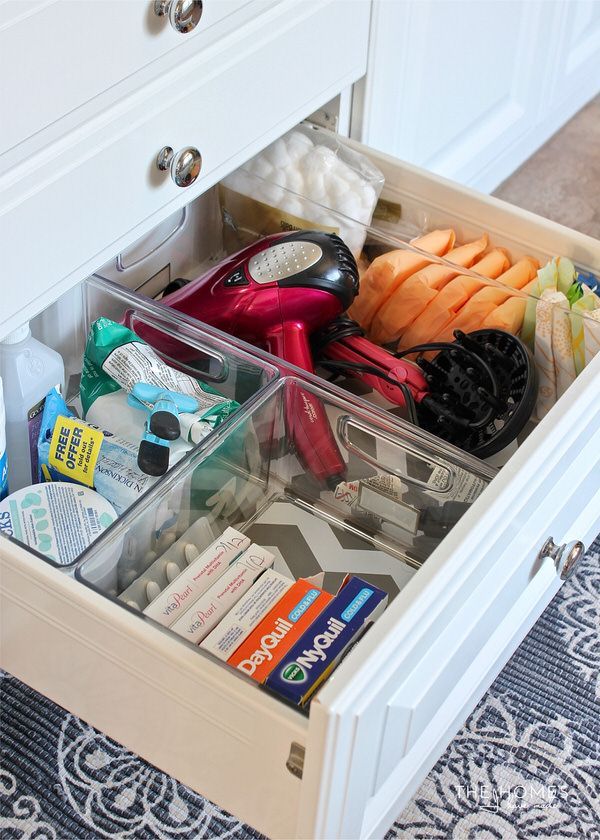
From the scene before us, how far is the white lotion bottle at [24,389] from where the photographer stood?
A: 959mm

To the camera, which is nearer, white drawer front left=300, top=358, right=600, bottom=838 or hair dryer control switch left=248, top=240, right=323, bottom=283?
white drawer front left=300, top=358, right=600, bottom=838

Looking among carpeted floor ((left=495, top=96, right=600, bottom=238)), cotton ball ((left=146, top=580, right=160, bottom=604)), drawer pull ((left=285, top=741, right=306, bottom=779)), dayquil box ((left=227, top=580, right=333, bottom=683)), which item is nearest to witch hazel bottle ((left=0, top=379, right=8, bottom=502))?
cotton ball ((left=146, top=580, right=160, bottom=604))

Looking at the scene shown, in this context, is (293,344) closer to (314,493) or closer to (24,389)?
(314,493)

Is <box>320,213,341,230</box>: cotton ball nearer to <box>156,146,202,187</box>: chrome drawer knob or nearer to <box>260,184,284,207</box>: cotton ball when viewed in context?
<box>260,184,284,207</box>: cotton ball

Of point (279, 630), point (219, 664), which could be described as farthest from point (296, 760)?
point (279, 630)

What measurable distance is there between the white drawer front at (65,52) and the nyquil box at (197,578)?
1.31 feet

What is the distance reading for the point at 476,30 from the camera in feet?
4.68

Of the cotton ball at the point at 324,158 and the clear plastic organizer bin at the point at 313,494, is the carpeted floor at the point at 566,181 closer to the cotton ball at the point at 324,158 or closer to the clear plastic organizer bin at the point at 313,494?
the cotton ball at the point at 324,158

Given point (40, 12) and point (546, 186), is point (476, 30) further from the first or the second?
point (40, 12)

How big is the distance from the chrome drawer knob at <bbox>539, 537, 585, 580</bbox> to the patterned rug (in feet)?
0.55

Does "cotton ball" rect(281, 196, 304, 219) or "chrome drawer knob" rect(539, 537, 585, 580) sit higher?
"cotton ball" rect(281, 196, 304, 219)

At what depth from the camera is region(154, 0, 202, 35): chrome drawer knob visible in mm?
869

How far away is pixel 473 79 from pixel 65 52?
840 millimetres

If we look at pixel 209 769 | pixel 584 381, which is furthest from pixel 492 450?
pixel 209 769
